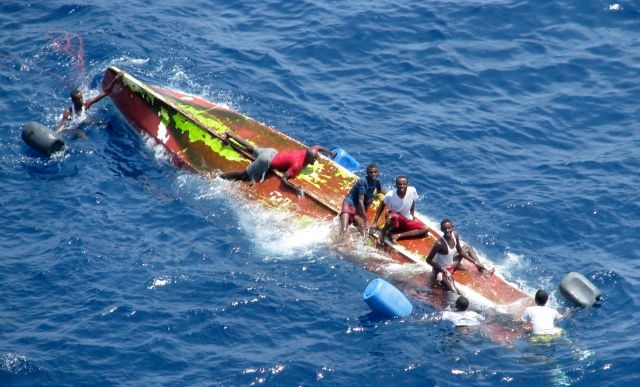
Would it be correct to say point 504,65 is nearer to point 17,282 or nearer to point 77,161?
point 77,161

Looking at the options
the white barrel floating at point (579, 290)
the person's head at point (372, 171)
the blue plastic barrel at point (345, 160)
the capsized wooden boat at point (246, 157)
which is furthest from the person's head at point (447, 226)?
the blue plastic barrel at point (345, 160)

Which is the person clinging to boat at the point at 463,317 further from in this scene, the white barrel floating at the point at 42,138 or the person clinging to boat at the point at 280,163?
the white barrel floating at the point at 42,138

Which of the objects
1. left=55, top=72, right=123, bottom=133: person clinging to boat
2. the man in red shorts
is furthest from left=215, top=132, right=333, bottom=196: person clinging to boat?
left=55, top=72, right=123, bottom=133: person clinging to boat

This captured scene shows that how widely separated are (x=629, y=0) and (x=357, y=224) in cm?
1545

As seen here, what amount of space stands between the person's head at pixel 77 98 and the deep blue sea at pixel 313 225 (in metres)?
0.71

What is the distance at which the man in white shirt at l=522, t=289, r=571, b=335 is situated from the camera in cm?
1777

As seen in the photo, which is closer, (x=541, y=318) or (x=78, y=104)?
(x=541, y=318)

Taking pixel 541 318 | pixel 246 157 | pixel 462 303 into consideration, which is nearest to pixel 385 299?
pixel 462 303

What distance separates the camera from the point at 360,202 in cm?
2062

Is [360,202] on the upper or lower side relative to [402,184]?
lower

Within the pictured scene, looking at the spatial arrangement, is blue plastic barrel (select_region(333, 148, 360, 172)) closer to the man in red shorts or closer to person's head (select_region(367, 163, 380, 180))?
person's head (select_region(367, 163, 380, 180))

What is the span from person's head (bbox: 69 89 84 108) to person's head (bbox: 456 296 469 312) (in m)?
12.8

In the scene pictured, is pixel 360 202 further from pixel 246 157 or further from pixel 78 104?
pixel 78 104

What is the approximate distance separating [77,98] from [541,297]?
14193 millimetres
